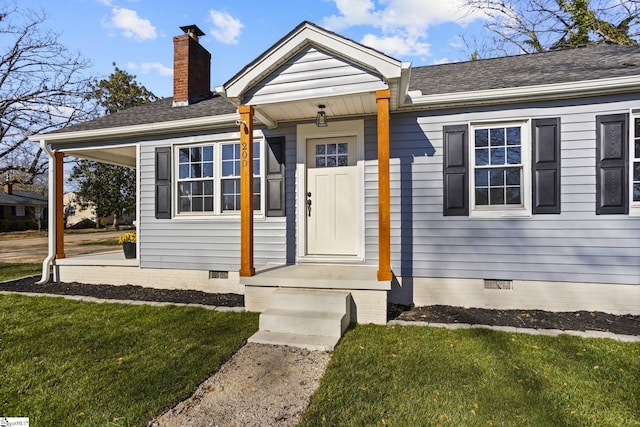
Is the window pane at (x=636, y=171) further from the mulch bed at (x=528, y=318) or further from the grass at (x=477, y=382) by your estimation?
the grass at (x=477, y=382)

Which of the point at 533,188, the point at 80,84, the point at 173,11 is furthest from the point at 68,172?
the point at 533,188

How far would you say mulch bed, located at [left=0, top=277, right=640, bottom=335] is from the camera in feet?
12.3

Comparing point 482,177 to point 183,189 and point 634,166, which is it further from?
point 183,189

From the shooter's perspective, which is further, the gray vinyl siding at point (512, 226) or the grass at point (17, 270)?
the grass at point (17, 270)

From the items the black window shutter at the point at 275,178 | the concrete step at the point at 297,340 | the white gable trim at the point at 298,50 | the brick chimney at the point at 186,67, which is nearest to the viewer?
the concrete step at the point at 297,340

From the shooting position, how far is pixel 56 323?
13.0 feet

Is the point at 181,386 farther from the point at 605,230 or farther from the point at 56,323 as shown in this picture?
the point at 605,230

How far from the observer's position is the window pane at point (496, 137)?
446 centimetres

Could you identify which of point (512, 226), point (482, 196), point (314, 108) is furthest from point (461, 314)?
point (314, 108)

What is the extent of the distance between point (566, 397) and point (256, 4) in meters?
7.77

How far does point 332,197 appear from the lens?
5.12m

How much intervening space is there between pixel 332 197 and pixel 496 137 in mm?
2457

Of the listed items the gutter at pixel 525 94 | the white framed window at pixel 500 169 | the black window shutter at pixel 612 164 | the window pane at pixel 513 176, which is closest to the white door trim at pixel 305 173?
the gutter at pixel 525 94

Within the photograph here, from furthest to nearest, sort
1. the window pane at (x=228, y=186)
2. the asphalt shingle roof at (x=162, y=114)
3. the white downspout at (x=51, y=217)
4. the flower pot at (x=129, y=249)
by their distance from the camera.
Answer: the flower pot at (x=129, y=249) < the white downspout at (x=51, y=217) < the asphalt shingle roof at (x=162, y=114) < the window pane at (x=228, y=186)
